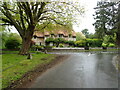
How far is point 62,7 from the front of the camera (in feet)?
32.2

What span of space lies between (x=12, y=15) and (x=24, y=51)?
4235 mm

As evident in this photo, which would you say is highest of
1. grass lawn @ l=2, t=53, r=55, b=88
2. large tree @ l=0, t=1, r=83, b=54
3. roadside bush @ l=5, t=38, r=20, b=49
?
A: large tree @ l=0, t=1, r=83, b=54

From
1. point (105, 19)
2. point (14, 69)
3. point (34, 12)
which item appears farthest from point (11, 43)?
point (105, 19)

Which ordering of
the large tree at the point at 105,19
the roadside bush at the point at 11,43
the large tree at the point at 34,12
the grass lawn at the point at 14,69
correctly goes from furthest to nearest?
the large tree at the point at 105,19 < the roadside bush at the point at 11,43 < the large tree at the point at 34,12 < the grass lawn at the point at 14,69

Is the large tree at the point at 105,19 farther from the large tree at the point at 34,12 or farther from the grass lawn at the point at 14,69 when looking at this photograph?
the grass lawn at the point at 14,69

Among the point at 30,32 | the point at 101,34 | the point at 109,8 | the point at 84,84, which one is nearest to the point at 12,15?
the point at 30,32

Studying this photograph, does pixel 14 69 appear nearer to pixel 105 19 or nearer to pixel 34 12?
pixel 34 12

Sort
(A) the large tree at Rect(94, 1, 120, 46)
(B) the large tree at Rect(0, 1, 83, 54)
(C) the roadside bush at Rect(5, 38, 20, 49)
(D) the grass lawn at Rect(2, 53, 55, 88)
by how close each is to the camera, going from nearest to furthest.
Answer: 1. (D) the grass lawn at Rect(2, 53, 55, 88)
2. (B) the large tree at Rect(0, 1, 83, 54)
3. (C) the roadside bush at Rect(5, 38, 20, 49)
4. (A) the large tree at Rect(94, 1, 120, 46)

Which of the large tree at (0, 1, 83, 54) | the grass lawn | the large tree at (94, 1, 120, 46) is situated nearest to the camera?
the grass lawn

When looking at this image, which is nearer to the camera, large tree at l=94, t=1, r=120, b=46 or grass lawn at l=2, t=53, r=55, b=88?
grass lawn at l=2, t=53, r=55, b=88

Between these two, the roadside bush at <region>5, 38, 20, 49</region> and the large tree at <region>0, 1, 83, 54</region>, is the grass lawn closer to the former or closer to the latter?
the large tree at <region>0, 1, 83, 54</region>

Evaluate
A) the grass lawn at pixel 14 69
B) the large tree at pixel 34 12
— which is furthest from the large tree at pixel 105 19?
the grass lawn at pixel 14 69

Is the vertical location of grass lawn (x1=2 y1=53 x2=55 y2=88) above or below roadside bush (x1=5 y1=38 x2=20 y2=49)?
below

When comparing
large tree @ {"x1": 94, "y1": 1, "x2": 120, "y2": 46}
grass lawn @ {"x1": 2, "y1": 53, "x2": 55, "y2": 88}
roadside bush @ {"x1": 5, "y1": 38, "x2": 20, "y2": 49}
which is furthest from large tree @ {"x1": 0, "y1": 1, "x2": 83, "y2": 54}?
large tree @ {"x1": 94, "y1": 1, "x2": 120, "y2": 46}
